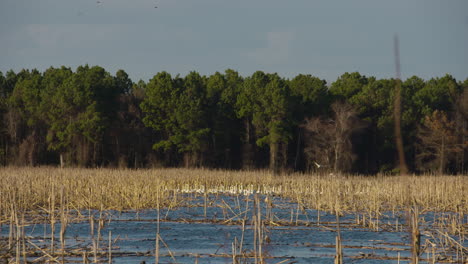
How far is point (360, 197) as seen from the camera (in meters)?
22.9

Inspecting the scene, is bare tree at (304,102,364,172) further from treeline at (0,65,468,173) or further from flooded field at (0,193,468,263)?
flooded field at (0,193,468,263)

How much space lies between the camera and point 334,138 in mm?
49906

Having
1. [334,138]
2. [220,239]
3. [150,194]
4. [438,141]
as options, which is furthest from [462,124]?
[220,239]

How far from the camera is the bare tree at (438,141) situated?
51.5 metres

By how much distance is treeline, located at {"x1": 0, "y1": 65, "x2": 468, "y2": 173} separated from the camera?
4994cm

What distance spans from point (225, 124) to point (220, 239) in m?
39.9

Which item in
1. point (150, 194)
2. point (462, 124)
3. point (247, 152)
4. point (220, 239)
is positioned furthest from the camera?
point (247, 152)

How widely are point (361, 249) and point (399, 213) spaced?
6.75m

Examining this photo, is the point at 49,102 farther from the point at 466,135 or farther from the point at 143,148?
the point at 466,135

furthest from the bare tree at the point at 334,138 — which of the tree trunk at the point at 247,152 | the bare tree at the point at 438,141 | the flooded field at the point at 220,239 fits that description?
the flooded field at the point at 220,239

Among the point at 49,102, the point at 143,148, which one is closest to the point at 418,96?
the point at 143,148

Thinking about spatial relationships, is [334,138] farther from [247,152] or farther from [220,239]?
[220,239]

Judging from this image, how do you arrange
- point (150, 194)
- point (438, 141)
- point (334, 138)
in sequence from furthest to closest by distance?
point (438, 141)
point (334, 138)
point (150, 194)

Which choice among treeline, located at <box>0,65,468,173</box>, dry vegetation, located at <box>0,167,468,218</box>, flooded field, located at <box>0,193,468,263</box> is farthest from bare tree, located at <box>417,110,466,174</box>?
flooded field, located at <box>0,193,468,263</box>
